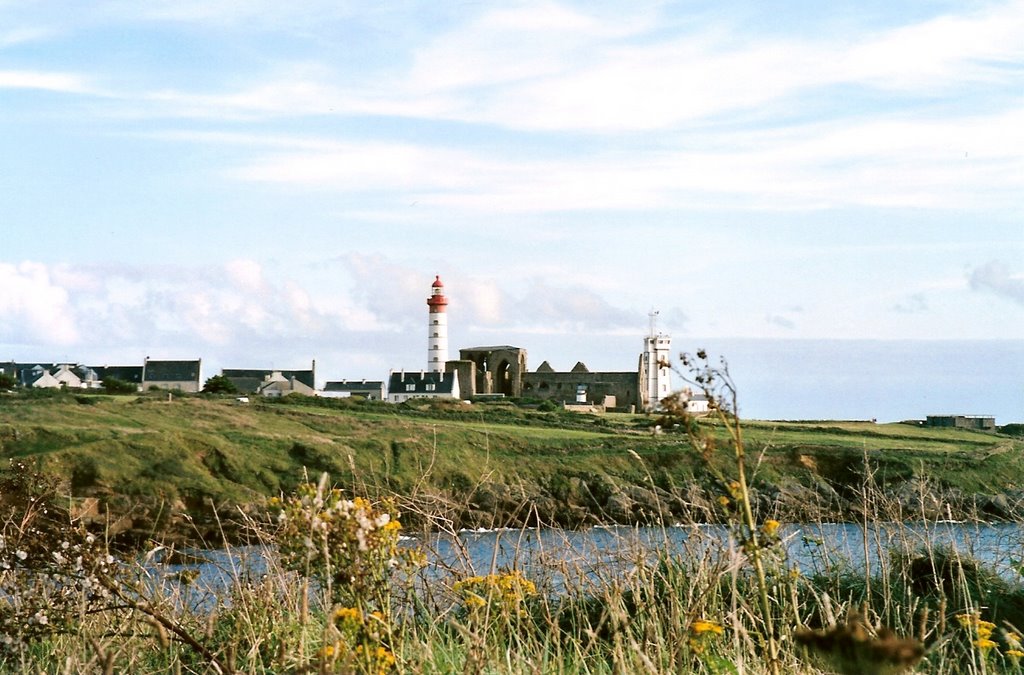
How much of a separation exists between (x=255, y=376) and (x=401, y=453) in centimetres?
4011

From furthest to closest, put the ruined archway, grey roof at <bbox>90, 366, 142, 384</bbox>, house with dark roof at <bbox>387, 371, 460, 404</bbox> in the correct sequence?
the ruined archway, grey roof at <bbox>90, 366, 142, 384</bbox>, house with dark roof at <bbox>387, 371, 460, 404</bbox>

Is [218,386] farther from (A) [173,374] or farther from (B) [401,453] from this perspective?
(B) [401,453]

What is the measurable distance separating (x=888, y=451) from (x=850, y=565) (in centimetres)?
4108

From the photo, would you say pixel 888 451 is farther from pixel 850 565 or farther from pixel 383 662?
pixel 383 662

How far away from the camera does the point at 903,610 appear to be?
662cm

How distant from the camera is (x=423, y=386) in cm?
7431

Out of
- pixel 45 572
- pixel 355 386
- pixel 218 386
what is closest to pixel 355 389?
pixel 355 386

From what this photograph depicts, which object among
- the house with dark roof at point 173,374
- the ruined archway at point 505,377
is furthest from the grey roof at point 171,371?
the ruined archway at point 505,377

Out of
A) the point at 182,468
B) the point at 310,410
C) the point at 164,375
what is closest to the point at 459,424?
the point at 310,410

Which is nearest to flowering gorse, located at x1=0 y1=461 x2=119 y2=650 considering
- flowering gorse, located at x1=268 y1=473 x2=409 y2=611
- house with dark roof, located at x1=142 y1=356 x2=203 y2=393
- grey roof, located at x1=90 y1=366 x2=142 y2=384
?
flowering gorse, located at x1=268 y1=473 x2=409 y2=611

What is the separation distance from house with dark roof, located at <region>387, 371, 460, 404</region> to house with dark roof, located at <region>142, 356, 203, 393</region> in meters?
13.6

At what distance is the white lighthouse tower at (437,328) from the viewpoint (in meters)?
78.6

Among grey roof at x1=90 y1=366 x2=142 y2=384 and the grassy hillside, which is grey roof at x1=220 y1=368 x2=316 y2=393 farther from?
the grassy hillside

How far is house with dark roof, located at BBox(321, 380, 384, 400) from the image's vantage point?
77.5 m
